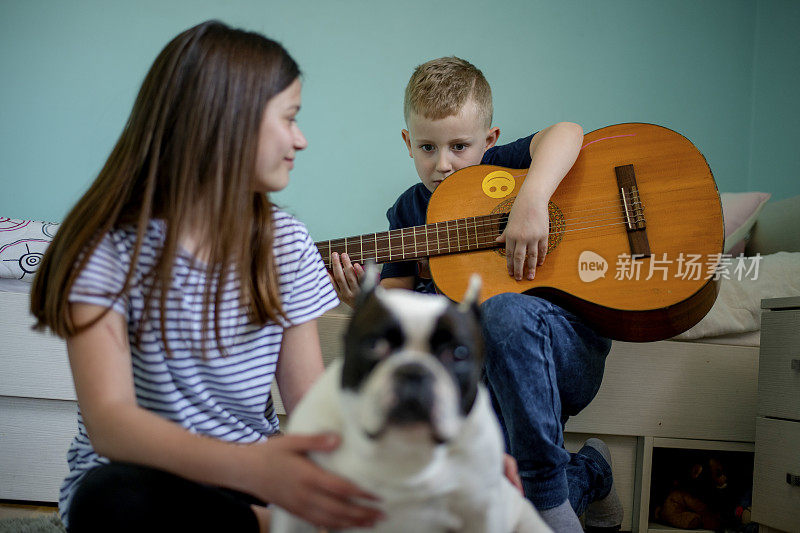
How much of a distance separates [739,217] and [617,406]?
2.65 feet

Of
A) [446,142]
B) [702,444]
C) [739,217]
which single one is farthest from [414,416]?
[739,217]

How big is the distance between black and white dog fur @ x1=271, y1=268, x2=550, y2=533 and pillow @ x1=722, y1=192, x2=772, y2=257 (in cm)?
170

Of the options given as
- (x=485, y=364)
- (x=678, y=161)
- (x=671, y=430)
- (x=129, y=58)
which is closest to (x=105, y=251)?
(x=485, y=364)

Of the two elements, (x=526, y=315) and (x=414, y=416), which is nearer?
(x=414, y=416)

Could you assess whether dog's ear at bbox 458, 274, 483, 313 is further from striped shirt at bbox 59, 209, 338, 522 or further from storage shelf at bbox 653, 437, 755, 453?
storage shelf at bbox 653, 437, 755, 453

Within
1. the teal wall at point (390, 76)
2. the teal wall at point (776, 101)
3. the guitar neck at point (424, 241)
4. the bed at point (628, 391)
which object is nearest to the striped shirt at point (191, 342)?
the guitar neck at point (424, 241)

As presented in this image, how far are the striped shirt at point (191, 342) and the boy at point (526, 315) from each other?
1.16 feet

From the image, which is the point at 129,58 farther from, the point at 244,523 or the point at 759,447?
the point at 759,447

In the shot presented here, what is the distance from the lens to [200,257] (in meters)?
0.74

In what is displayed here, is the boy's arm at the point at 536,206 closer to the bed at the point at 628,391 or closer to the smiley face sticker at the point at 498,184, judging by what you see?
the smiley face sticker at the point at 498,184

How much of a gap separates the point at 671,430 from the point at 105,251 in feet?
4.37

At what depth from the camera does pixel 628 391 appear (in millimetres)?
1471

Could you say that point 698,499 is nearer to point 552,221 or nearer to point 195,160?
point 552,221

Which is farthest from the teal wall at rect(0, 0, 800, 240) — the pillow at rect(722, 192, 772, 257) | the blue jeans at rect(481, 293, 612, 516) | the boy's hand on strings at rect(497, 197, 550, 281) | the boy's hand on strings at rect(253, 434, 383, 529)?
the boy's hand on strings at rect(253, 434, 383, 529)
